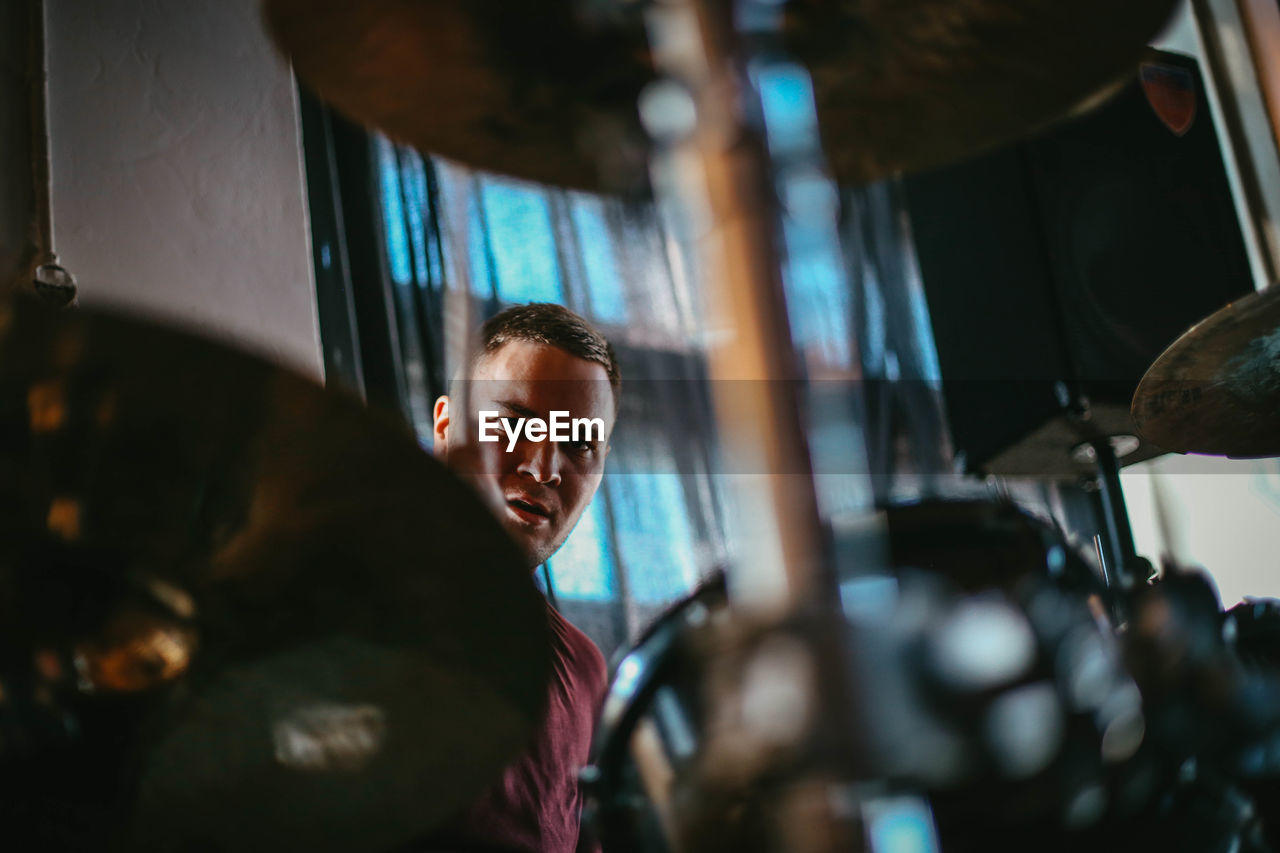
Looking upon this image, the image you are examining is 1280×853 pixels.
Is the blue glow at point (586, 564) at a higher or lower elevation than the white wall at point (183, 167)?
lower

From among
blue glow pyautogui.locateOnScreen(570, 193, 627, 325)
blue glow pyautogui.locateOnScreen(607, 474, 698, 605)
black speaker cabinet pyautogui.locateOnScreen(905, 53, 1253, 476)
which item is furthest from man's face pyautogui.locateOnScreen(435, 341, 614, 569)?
black speaker cabinet pyautogui.locateOnScreen(905, 53, 1253, 476)

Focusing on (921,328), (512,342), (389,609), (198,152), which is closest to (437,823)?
(389,609)

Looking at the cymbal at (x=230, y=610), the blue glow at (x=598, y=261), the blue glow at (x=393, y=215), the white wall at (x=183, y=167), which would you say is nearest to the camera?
the cymbal at (x=230, y=610)

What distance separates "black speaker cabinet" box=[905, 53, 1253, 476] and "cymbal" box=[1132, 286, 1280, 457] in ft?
3.01

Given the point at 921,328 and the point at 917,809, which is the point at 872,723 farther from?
the point at 921,328

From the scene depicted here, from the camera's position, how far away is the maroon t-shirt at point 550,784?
81 centimetres

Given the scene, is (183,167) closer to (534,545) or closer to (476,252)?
(476,252)

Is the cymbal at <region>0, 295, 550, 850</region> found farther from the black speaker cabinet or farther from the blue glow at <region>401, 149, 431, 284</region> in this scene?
the black speaker cabinet

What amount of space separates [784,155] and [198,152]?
1425 mm

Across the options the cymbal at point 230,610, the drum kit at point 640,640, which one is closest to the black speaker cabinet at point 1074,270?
the drum kit at point 640,640

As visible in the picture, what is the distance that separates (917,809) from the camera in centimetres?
22

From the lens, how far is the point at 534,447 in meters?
1.07

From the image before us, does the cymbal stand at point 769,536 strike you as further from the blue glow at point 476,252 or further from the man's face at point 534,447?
the blue glow at point 476,252

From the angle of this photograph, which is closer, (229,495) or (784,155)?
(784,155)
